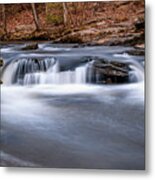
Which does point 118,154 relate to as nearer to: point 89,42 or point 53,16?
point 89,42

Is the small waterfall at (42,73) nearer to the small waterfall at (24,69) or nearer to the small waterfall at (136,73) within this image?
the small waterfall at (24,69)

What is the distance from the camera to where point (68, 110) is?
1756 mm

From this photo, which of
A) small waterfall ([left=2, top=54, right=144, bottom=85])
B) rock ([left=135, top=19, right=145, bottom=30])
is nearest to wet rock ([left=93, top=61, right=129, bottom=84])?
small waterfall ([left=2, top=54, right=144, bottom=85])

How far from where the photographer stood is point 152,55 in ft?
5.66

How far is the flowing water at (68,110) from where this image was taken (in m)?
1.72

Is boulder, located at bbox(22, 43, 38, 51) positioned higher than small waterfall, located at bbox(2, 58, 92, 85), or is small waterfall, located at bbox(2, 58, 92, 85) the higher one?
boulder, located at bbox(22, 43, 38, 51)

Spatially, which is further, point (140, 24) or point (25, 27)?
point (25, 27)

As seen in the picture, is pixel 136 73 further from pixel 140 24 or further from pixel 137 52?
pixel 140 24

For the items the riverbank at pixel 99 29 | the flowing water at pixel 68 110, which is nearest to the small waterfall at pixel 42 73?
the flowing water at pixel 68 110

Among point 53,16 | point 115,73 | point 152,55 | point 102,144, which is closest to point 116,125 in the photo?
point 102,144

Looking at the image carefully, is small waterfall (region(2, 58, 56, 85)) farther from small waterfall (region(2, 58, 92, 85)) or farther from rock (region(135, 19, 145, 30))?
rock (region(135, 19, 145, 30))

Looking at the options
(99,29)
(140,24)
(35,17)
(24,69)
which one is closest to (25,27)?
(35,17)

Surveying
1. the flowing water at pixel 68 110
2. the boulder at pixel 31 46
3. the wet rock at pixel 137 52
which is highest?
the boulder at pixel 31 46

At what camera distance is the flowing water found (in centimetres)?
172
